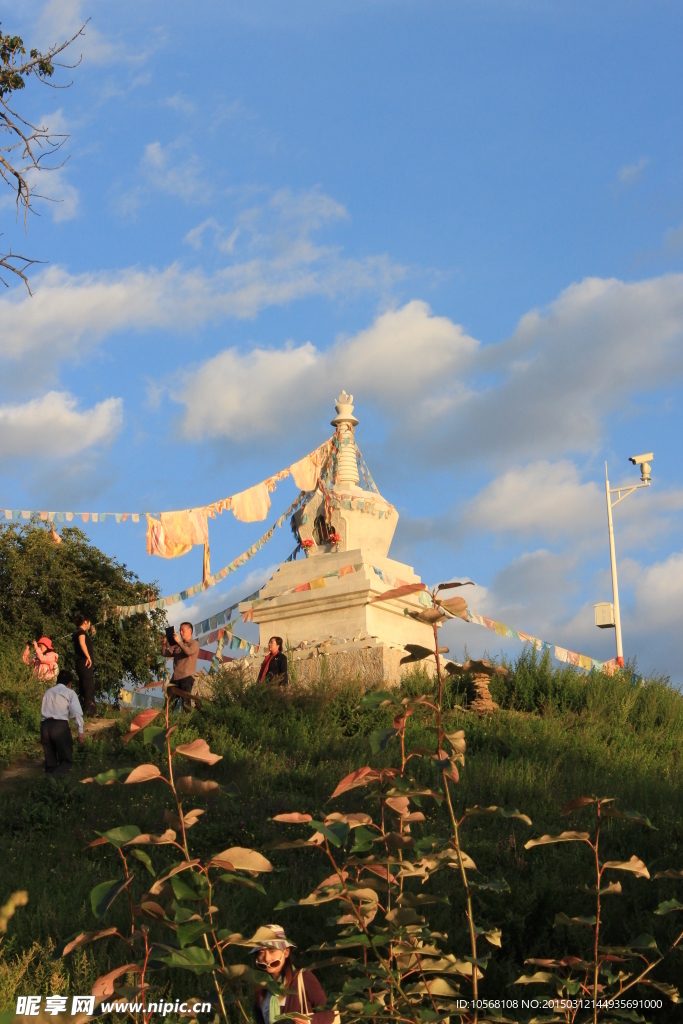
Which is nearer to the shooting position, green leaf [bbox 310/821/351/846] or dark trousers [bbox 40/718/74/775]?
green leaf [bbox 310/821/351/846]

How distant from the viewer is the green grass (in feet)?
24.1

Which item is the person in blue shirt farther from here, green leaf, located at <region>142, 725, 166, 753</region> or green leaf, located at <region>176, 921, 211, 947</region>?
green leaf, located at <region>142, 725, 166, 753</region>

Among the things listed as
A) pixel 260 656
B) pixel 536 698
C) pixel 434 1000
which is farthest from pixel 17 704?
pixel 434 1000

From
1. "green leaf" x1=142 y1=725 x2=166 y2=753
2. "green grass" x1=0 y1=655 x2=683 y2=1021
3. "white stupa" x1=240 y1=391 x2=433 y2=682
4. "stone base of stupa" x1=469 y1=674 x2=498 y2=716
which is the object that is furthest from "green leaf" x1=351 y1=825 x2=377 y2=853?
"white stupa" x1=240 y1=391 x2=433 y2=682

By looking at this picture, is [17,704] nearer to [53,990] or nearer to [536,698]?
[536,698]

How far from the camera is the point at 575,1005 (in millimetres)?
4105

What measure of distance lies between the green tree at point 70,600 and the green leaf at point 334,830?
2130cm

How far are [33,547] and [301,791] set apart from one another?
622 inches

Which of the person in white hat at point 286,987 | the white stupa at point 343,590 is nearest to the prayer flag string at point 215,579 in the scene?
the white stupa at point 343,590

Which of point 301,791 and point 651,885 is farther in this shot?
point 301,791

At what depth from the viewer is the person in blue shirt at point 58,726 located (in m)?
11.7

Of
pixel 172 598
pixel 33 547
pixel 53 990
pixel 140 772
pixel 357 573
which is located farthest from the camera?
pixel 33 547

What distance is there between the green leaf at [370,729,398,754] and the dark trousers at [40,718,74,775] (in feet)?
29.4

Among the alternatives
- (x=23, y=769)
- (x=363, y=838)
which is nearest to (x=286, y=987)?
(x=363, y=838)
